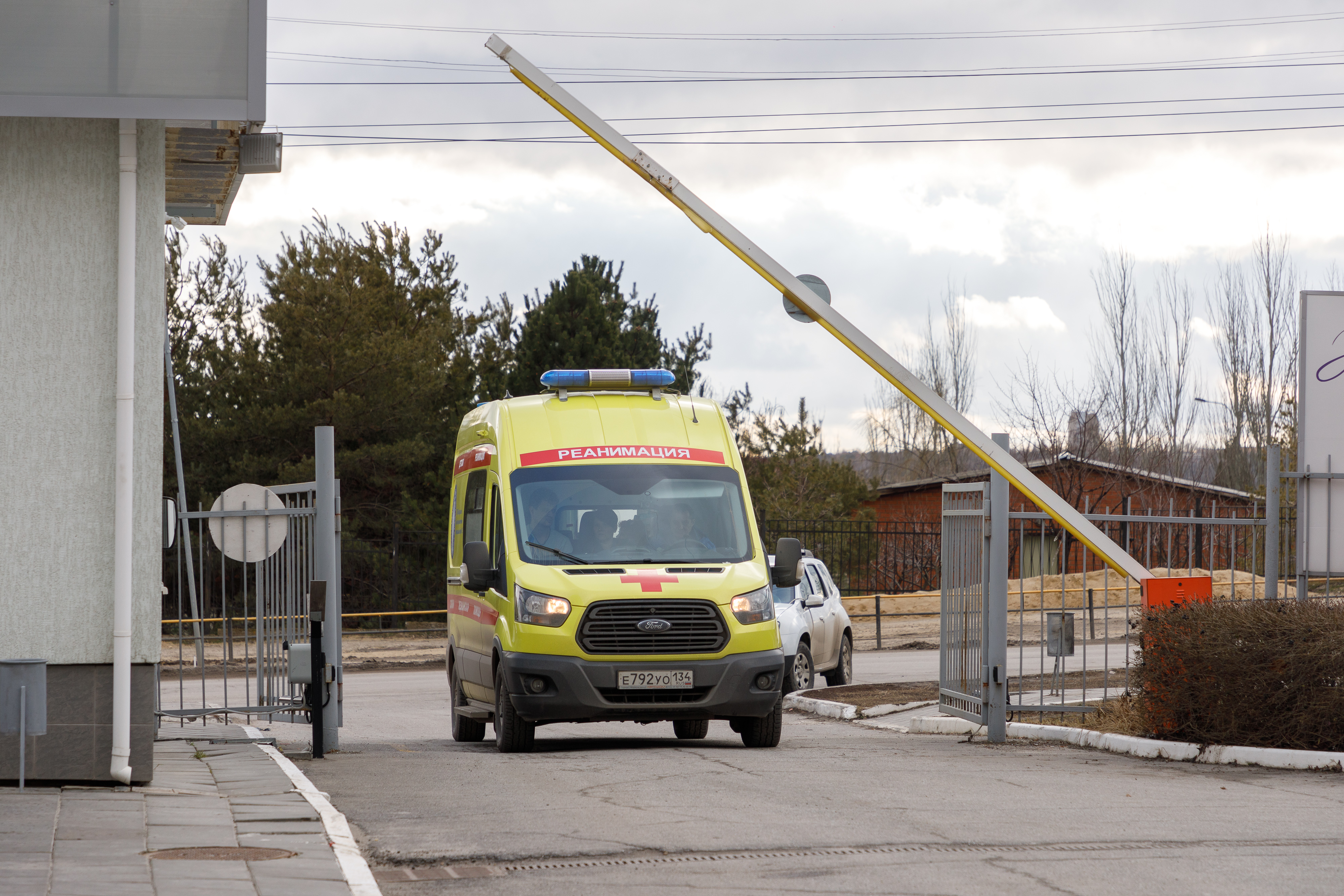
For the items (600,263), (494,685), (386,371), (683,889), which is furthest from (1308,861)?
(600,263)

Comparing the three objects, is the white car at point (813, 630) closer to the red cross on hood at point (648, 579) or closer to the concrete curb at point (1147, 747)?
the concrete curb at point (1147, 747)

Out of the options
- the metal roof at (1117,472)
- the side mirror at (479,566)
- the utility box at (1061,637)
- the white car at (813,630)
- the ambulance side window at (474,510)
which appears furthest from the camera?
the metal roof at (1117,472)

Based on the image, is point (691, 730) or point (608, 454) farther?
point (691, 730)

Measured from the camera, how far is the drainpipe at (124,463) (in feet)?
26.8

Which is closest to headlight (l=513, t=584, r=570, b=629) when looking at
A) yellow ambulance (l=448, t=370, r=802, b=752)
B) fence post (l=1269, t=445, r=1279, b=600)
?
yellow ambulance (l=448, t=370, r=802, b=752)

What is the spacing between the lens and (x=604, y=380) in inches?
510

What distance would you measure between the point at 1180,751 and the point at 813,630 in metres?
8.37

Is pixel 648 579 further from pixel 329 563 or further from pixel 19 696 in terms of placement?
pixel 19 696

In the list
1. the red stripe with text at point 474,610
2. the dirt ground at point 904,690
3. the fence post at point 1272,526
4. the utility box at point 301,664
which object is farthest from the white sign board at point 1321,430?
the utility box at point 301,664

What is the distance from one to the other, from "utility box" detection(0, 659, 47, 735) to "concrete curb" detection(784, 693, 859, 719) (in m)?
9.72

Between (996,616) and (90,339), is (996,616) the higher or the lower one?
the lower one

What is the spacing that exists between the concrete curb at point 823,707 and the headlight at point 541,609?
5.64 meters

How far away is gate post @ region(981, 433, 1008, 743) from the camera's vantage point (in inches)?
482

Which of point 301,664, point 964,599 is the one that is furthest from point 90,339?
point 964,599
